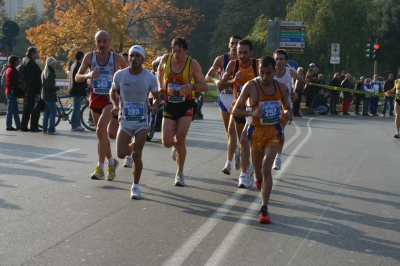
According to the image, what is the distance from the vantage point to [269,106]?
8.40 m

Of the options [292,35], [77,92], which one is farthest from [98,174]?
[292,35]

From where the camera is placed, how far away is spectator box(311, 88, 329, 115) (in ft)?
105

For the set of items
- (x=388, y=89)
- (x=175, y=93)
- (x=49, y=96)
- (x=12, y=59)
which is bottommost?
(x=49, y=96)

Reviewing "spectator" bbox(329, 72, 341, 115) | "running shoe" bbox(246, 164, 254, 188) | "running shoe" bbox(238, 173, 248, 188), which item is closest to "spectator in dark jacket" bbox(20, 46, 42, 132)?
"running shoe" bbox(246, 164, 254, 188)

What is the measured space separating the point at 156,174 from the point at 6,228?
429 centimetres

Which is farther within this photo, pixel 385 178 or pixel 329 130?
pixel 329 130

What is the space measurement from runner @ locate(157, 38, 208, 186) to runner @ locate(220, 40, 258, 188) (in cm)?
45

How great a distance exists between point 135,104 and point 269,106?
1.84 m

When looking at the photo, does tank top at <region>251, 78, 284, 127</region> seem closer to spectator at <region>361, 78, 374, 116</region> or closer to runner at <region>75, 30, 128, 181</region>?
runner at <region>75, 30, 128, 181</region>

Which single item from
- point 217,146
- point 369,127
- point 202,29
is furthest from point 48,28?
point 202,29

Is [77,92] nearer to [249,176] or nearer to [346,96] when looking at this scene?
[249,176]

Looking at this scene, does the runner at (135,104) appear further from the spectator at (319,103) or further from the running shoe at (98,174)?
the spectator at (319,103)

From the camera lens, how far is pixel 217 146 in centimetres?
1639

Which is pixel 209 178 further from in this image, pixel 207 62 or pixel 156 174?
pixel 207 62
